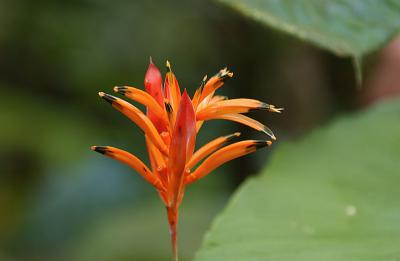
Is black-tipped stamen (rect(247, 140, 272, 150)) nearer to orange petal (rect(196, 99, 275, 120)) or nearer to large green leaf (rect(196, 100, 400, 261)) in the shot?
orange petal (rect(196, 99, 275, 120))

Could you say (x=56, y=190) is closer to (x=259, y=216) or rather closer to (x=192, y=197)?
(x=192, y=197)

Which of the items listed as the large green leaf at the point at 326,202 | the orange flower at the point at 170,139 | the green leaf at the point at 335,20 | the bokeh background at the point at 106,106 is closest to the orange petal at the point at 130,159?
the orange flower at the point at 170,139

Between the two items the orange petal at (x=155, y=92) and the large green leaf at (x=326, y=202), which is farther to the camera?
the large green leaf at (x=326, y=202)

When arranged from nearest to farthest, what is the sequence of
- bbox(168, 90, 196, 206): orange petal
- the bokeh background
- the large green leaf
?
1. bbox(168, 90, 196, 206): orange petal
2. the large green leaf
3. the bokeh background

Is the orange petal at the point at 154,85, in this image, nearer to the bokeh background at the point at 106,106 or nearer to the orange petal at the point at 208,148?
the orange petal at the point at 208,148

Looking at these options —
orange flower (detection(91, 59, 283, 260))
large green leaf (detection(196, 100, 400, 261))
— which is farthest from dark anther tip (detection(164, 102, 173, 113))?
large green leaf (detection(196, 100, 400, 261))

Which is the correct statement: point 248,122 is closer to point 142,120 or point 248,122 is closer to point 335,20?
point 142,120
